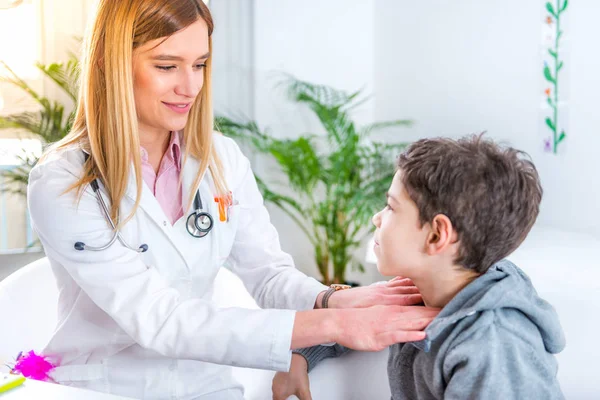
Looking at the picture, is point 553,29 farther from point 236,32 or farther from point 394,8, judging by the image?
point 236,32

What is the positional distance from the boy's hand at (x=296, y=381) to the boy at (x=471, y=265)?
1.16 feet

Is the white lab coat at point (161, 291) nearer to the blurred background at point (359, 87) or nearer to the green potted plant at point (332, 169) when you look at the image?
the blurred background at point (359, 87)

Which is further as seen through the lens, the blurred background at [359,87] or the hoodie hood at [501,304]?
the blurred background at [359,87]

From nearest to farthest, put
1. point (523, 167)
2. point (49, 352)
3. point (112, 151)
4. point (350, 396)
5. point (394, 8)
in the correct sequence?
point (523, 167) → point (112, 151) → point (49, 352) → point (350, 396) → point (394, 8)

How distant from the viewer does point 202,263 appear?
1.63 m

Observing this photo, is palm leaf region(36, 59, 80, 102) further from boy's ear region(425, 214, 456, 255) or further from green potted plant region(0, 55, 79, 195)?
boy's ear region(425, 214, 456, 255)

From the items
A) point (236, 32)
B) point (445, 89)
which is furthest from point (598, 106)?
point (236, 32)

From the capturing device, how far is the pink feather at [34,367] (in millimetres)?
1581

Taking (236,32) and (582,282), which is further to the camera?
(236,32)

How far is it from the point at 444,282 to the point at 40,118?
2495 millimetres

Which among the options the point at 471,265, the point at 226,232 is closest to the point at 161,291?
the point at 226,232

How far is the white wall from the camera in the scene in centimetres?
337

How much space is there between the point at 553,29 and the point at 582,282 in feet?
5.02

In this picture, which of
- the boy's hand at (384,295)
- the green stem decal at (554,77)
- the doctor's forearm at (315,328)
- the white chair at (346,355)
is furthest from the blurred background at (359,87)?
the doctor's forearm at (315,328)
